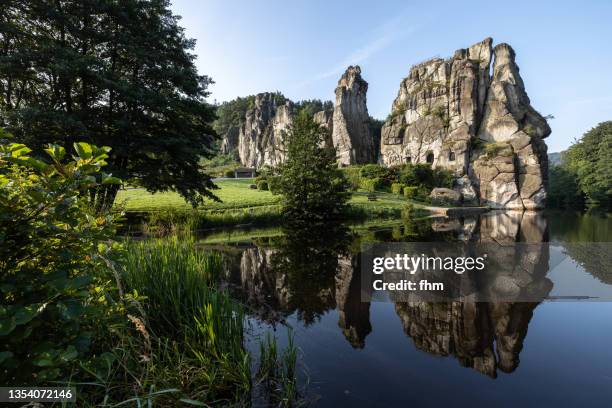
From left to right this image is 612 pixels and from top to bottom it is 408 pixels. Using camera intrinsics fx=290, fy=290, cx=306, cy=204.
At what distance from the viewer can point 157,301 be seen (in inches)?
159

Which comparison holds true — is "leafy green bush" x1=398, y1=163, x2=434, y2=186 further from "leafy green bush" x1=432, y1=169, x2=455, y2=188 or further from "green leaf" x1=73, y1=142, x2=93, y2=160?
"green leaf" x1=73, y1=142, x2=93, y2=160

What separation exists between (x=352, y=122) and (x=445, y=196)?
25956mm

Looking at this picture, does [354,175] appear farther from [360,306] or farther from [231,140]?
[231,140]

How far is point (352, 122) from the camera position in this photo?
55.3 metres

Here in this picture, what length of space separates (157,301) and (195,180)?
10.5 m

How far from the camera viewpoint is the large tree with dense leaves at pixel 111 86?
34.3 ft

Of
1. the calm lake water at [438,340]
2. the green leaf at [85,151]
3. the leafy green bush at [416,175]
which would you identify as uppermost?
the leafy green bush at [416,175]

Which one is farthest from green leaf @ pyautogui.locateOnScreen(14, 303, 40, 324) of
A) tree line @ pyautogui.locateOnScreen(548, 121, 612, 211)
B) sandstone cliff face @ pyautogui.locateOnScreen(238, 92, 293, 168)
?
sandstone cliff face @ pyautogui.locateOnScreen(238, 92, 293, 168)

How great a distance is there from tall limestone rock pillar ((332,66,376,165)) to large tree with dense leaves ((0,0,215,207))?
41.3 m

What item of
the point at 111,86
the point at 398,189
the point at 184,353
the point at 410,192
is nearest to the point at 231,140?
the point at 398,189

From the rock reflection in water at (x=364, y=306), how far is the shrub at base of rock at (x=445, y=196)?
25.5 m

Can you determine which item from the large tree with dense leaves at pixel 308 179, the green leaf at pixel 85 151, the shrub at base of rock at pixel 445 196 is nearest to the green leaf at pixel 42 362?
the green leaf at pixel 85 151

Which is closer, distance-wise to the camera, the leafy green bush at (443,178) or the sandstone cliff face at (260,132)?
the leafy green bush at (443,178)

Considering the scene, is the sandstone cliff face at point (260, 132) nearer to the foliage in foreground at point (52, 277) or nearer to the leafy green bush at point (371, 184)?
the leafy green bush at point (371, 184)
